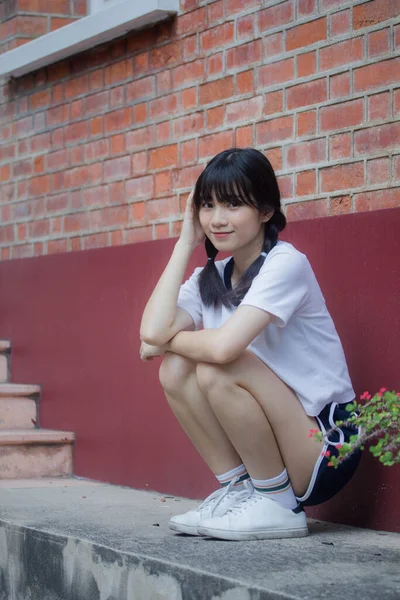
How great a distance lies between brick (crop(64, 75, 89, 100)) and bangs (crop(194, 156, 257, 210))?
2.09 m

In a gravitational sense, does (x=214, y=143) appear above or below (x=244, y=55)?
below

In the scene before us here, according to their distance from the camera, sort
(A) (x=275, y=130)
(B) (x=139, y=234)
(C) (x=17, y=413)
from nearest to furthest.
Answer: (A) (x=275, y=130), (B) (x=139, y=234), (C) (x=17, y=413)

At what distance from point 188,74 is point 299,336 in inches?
65.3

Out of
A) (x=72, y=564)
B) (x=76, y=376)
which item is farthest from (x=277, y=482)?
(x=76, y=376)

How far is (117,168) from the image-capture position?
4.77m

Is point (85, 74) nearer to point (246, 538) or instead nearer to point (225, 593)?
point (246, 538)

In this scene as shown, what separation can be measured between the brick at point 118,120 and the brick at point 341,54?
1315 mm

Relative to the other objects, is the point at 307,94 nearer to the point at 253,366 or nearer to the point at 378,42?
the point at 378,42

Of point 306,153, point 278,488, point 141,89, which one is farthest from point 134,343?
point 278,488

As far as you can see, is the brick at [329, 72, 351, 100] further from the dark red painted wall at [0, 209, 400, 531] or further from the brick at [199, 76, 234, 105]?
the brick at [199, 76, 234, 105]

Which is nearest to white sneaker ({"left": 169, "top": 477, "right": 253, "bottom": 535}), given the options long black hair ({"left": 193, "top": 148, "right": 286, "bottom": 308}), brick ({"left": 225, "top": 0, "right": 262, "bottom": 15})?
long black hair ({"left": 193, "top": 148, "right": 286, "bottom": 308})

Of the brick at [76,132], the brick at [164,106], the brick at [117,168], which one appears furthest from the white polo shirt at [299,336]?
the brick at [76,132]

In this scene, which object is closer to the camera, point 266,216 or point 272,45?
point 266,216

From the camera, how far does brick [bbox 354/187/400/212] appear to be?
3291mm
